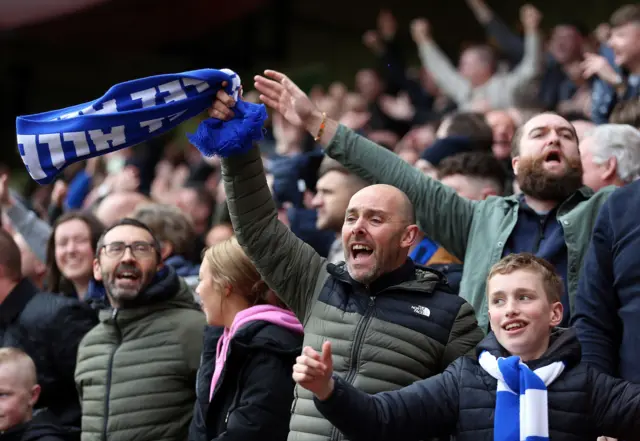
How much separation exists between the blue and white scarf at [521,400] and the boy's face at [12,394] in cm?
233

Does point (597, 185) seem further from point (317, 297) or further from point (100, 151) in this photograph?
point (100, 151)

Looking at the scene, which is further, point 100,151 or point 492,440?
point 100,151

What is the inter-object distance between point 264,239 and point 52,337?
165 centimetres

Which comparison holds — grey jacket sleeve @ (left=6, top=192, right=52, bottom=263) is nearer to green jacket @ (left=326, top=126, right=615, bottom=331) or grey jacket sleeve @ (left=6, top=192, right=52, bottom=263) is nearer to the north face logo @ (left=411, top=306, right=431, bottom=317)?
green jacket @ (left=326, top=126, right=615, bottom=331)

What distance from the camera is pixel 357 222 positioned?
152 inches

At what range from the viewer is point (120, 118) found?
4.00 m

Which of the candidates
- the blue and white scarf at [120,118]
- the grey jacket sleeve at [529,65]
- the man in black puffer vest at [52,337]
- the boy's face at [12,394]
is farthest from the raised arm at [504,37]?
the boy's face at [12,394]

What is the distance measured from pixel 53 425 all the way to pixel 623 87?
3.41m

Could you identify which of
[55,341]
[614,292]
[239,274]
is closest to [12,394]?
[55,341]

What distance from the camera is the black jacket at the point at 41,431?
15.8 ft

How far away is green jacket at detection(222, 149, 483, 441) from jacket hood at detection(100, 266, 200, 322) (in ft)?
3.23

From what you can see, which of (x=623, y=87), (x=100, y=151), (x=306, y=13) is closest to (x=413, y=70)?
(x=306, y=13)

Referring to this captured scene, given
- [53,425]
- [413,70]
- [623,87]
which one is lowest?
[53,425]

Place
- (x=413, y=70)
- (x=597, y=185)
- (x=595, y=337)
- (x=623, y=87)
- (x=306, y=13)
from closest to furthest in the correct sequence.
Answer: (x=595, y=337) < (x=597, y=185) < (x=623, y=87) < (x=413, y=70) < (x=306, y=13)
